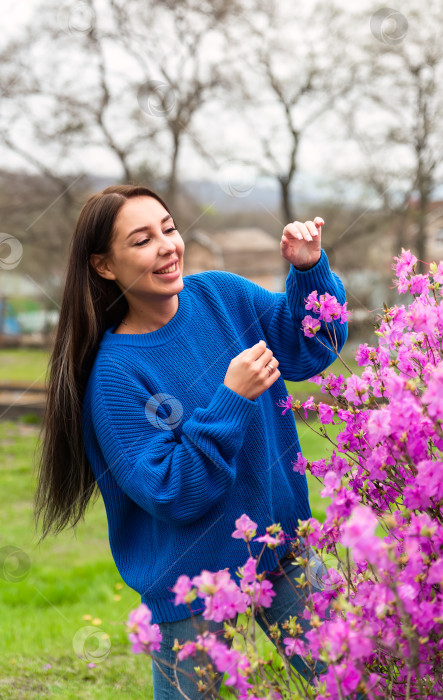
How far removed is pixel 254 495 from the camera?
6.03ft

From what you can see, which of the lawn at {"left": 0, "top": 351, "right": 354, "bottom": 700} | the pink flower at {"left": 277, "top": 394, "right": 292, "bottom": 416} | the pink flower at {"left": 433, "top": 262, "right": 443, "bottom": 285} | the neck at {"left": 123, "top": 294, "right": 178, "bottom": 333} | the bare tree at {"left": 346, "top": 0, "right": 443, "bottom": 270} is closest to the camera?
the pink flower at {"left": 433, "top": 262, "right": 443, "bottom": 285}

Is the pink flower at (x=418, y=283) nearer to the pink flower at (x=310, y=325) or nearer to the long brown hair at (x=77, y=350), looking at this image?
the pink flower at (x=310, y=325)

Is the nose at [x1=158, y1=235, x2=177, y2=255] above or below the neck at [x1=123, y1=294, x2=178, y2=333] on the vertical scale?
above

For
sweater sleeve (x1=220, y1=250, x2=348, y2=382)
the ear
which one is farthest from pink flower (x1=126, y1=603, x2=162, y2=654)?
the ear

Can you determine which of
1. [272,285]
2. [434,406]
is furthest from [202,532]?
[272,285]

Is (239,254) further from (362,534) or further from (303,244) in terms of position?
(362,534)

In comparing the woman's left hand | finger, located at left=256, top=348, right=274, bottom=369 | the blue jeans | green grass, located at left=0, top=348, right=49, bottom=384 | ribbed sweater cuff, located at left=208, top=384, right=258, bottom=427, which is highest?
the woman's left hand

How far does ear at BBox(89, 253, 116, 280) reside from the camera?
1.96m

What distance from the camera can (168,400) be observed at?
1798 mm

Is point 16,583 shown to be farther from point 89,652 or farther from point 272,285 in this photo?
point 272,285

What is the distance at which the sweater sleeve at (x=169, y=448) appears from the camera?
1.59 meters

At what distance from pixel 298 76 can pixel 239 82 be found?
2.63 feet

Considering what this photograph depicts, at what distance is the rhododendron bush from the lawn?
9.2 inches

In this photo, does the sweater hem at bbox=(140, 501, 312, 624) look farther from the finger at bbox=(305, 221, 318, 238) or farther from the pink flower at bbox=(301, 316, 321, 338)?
the finger at bbox=(305, 221, 318, 238)
